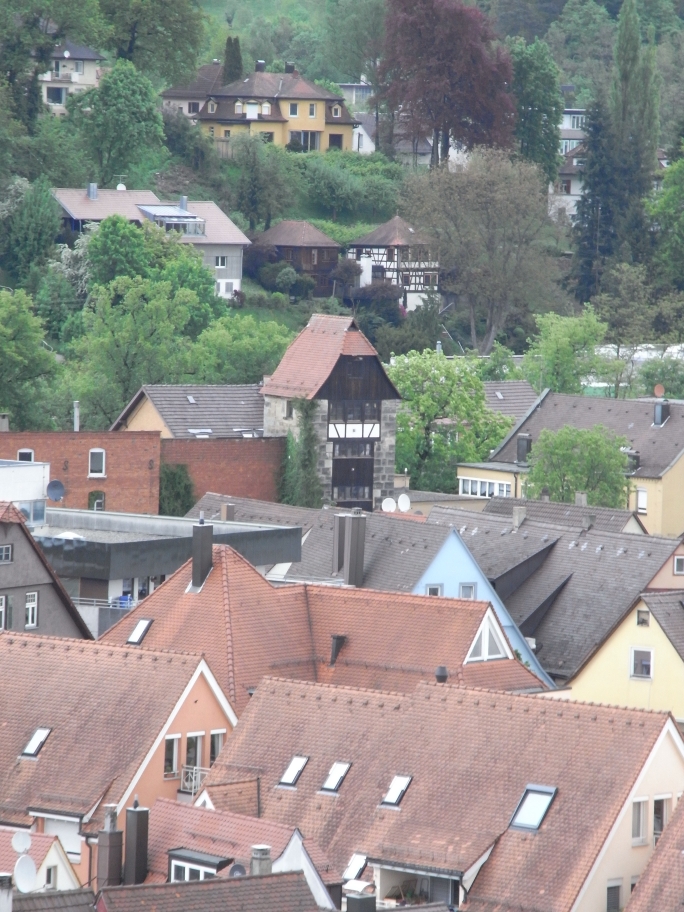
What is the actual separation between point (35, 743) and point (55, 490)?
28.0 meters

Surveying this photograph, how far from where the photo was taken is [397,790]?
33750 mm

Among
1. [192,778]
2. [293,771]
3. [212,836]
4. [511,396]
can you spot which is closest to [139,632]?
[192,778]

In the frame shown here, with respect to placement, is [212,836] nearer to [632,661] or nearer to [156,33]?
[632,661]

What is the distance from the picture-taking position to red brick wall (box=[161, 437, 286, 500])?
74.2 m

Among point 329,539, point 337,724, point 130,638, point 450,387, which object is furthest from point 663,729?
point 450,387

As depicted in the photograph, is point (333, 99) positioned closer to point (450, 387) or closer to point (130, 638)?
point (450, 387)

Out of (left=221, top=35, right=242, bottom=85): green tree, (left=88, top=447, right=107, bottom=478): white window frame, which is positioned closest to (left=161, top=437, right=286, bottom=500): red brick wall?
(left=88, top=447, right=107, bottom=478): white window frame

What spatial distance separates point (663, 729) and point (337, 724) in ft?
16.5

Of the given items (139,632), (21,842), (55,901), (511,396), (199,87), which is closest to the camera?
(55,901)

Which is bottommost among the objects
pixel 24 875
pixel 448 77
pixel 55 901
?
pixel 448 77

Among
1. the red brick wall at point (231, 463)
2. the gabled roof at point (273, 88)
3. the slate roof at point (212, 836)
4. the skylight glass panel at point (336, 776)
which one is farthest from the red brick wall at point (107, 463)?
the gabled roof at point (273, 88)

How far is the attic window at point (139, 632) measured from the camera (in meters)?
43.3

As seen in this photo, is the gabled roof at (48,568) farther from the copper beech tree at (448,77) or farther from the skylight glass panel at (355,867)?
the copper beech tree at (448,77)

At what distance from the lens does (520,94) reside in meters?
129
